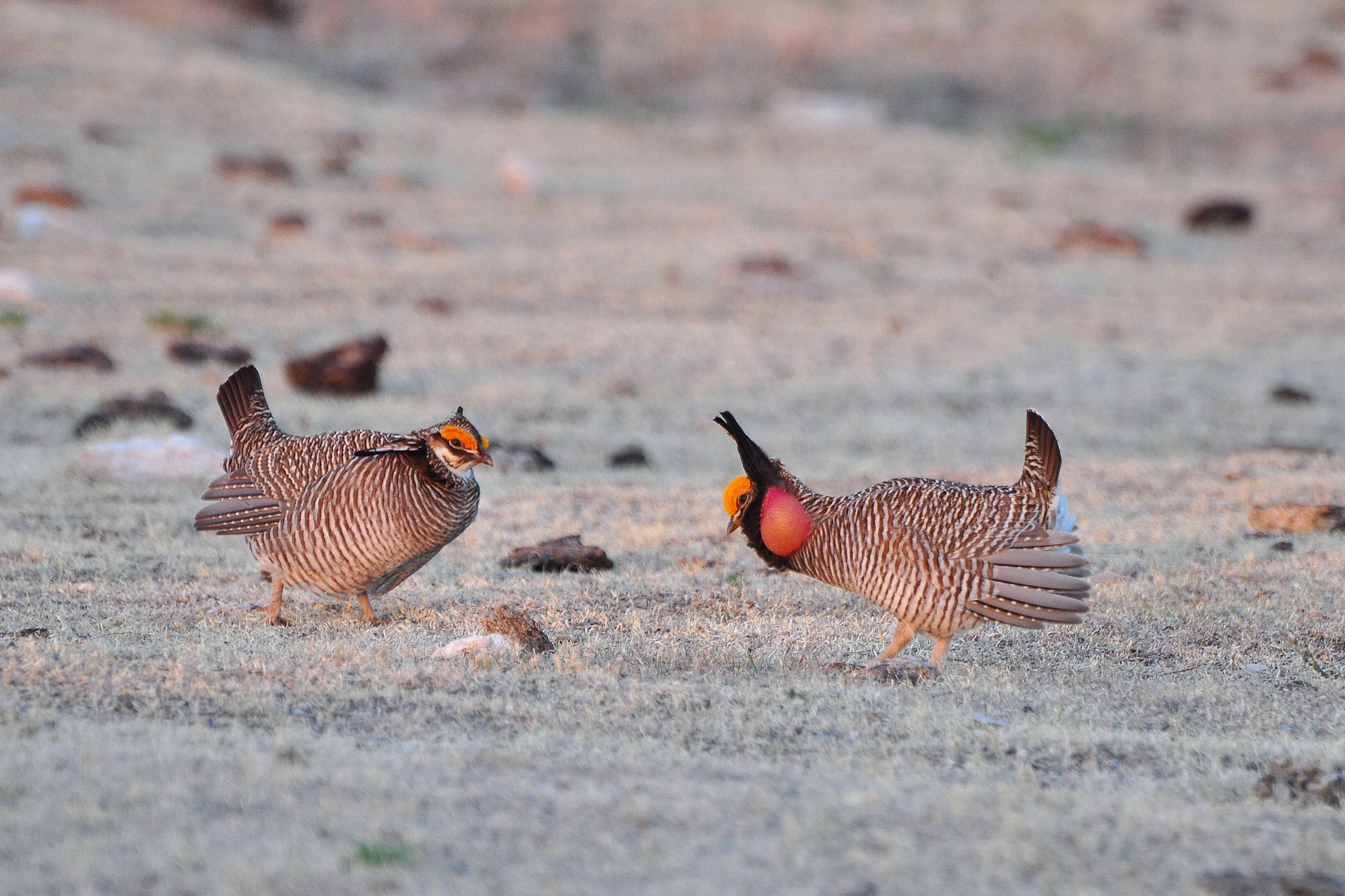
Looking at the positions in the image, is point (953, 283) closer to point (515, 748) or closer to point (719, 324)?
point (719, 324)

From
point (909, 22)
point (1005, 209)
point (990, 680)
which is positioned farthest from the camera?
point (909, 22)

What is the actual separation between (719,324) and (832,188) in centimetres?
721

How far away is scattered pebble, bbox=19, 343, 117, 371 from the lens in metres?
11.2

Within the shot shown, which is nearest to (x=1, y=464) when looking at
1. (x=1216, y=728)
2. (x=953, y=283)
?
(x=1216, y=728)

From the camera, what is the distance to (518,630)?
5.27m

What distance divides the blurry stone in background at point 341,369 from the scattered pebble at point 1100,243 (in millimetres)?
10143

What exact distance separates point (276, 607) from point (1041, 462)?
9.75 feet

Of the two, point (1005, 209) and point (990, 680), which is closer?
point (990, 680)

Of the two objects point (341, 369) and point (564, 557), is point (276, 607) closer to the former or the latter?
point (564, 557)

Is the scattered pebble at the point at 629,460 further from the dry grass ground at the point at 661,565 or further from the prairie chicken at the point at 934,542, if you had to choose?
the prairie chicken at the point at 934,542

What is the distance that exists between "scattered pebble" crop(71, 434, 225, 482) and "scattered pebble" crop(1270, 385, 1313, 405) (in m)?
8.32

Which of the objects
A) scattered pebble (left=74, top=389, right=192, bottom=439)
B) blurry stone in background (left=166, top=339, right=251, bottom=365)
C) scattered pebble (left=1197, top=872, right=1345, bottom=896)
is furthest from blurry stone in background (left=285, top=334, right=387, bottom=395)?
scattered pebble (left=1197, top=872, right=1345, bottom=896)

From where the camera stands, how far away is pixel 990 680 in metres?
5.28

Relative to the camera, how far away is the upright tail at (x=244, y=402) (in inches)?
249
